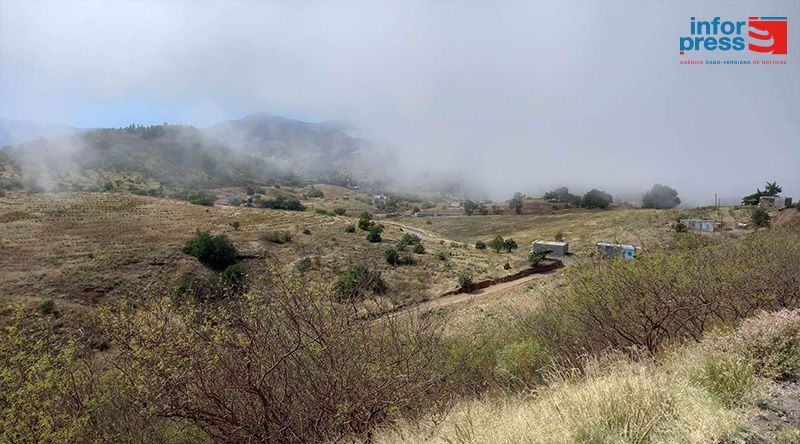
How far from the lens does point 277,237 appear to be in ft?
149

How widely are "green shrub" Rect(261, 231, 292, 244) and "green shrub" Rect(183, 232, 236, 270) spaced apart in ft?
19.4

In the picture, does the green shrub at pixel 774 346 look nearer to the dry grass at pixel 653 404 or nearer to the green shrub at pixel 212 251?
the dry grass at pixel 653 404

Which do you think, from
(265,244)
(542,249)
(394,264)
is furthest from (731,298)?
(265,244)

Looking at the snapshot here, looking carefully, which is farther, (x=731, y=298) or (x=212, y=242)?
(x=212, y=242)

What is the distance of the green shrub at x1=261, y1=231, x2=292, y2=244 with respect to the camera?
44812 mm

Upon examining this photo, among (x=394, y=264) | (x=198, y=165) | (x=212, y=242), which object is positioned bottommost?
(x=394, y=264)

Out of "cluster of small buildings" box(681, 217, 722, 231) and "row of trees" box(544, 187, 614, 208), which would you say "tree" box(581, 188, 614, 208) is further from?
"cluster of small buildings" box(681, 217, 722, 231)

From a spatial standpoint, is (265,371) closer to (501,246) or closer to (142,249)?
(142,249)

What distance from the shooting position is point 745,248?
1109 cm

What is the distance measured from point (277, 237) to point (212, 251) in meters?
8.73

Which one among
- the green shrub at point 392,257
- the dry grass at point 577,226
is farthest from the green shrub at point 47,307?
the dry grass at point 577,226

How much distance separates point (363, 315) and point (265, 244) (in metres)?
38.5

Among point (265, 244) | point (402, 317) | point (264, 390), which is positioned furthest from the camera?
point (265, 244)

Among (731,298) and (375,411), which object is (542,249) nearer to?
(731,298)
